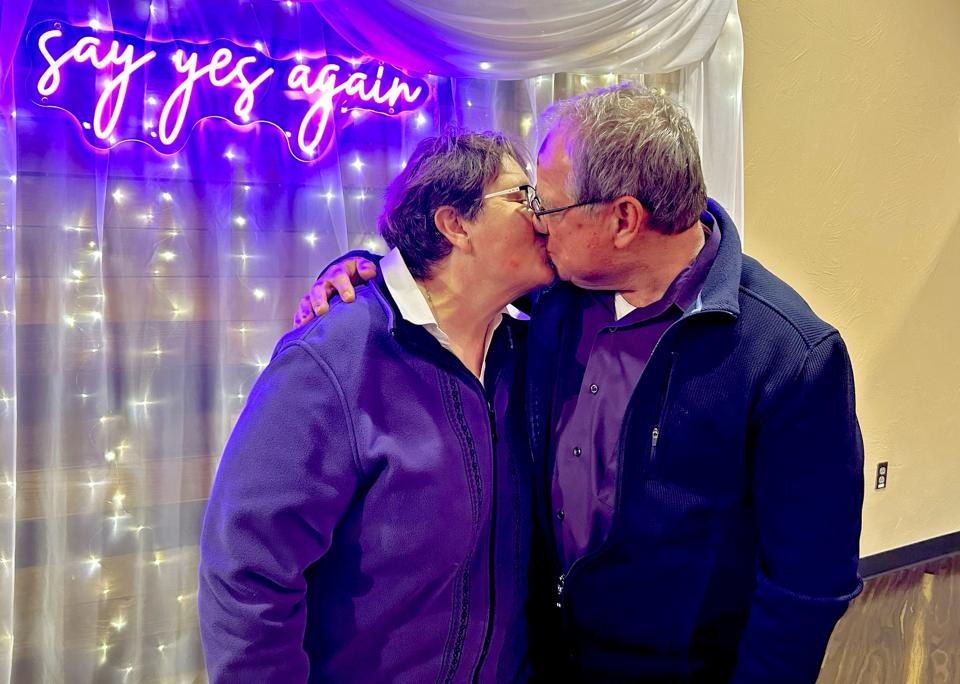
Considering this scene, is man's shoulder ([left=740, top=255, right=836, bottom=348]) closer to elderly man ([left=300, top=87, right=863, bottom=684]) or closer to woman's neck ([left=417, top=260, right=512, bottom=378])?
elderly man ([left=300, top=87, right=863, bottom=684])

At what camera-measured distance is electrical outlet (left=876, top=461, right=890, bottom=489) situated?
3.86 m

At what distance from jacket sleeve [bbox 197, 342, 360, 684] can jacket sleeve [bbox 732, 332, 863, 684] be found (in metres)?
0.79

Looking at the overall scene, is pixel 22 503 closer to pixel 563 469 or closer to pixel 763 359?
pixel 563 469

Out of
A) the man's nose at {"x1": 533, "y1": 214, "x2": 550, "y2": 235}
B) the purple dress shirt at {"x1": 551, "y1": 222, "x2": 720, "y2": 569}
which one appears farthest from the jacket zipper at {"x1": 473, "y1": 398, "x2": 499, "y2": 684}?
the man's nose at {"x1": 533, "y1": 214, "x2": 550, "y2": 235}

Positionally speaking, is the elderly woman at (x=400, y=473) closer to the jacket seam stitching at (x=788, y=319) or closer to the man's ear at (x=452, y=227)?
the man's ear at (x=452, y=227)

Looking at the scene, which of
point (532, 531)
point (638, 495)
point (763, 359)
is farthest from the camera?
point (532, 531)

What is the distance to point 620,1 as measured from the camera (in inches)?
102

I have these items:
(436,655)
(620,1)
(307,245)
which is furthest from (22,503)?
(620,1)

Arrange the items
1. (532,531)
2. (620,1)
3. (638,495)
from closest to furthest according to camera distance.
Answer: (638,495) < (532,531) < (620,1)

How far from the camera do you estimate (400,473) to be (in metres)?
1.27

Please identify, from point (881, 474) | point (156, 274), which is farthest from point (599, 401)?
point (881, 474)

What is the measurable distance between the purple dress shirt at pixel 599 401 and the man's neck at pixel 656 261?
0.07 ft

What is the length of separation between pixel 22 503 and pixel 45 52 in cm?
132

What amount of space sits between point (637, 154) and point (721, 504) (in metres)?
0.71
